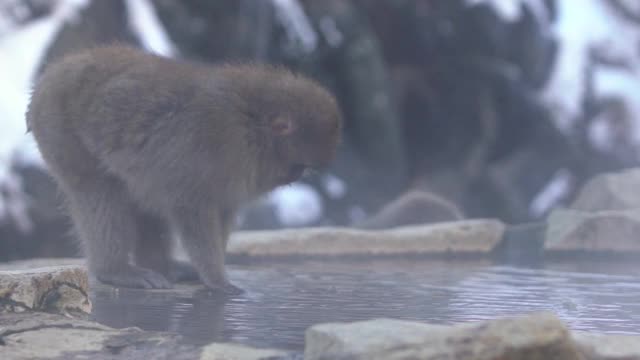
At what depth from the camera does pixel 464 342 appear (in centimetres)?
306

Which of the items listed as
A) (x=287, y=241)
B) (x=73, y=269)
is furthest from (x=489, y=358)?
(x=287, y=241)

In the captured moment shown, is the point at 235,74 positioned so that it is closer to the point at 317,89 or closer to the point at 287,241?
the point at 317,89

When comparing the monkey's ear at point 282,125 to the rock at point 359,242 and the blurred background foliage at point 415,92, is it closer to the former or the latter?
the rock at point 359,242

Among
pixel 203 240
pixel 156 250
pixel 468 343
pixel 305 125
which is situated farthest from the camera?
pixel 156 250

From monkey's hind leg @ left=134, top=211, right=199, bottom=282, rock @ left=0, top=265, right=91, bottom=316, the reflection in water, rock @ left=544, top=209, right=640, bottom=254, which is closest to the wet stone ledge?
the reflection in water

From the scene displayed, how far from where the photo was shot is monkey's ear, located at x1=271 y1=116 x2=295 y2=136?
19.3 feet

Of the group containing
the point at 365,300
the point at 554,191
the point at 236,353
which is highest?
the point at 554,191

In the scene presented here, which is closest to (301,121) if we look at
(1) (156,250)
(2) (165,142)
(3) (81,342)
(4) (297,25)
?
(2) (165,142)

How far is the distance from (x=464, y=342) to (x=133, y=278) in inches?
116

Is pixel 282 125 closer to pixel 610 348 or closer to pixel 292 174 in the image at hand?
pixel 292 174

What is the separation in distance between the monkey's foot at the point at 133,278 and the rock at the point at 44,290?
44.2 inches

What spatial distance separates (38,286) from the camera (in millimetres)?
4516

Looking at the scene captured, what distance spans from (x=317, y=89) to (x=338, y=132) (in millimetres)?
224

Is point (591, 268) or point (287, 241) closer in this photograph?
point (591, 268)
